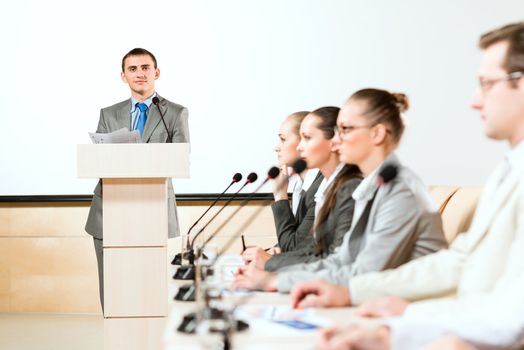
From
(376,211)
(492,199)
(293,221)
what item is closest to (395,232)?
(376,211)

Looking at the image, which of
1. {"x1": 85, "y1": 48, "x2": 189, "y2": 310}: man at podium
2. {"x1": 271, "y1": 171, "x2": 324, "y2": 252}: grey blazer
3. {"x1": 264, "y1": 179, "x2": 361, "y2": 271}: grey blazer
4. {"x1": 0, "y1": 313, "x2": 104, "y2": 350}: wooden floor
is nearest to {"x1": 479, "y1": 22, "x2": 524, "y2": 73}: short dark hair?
{"x1": 264, "y1": 179, "x2": 361, "y2": 271}: grey blazer

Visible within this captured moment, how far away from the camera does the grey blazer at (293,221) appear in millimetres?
3406

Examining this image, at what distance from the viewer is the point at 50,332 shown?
552cm

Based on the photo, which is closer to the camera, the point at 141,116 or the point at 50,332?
the point at 141,116

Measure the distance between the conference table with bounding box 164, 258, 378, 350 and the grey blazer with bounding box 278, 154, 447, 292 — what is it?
0.16 meters

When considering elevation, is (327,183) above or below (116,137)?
below

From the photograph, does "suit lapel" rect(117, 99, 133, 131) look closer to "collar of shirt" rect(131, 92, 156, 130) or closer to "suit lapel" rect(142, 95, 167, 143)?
"collar of shirt" rect(131, 92, 156, 130)

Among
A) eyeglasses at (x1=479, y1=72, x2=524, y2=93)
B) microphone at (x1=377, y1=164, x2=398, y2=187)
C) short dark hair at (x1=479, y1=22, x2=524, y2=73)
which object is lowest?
microphone at (x1=377, y1=164, x2=398, y2=187)

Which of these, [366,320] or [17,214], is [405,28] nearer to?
[17,214]

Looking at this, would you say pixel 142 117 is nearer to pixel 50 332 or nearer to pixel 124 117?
pixel 124 117

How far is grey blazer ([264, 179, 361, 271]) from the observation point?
2.81 metres

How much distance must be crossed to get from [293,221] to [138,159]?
699 mm

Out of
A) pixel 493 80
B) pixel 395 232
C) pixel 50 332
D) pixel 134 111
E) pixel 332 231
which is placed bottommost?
pixel 50 332

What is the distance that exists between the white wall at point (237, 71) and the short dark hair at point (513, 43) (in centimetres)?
396
